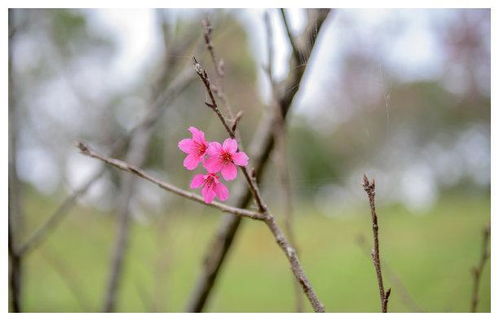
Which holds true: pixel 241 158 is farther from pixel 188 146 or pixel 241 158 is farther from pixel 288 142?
pixel 288 142

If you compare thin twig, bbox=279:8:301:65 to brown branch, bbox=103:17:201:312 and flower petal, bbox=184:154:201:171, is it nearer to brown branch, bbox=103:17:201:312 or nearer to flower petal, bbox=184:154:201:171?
flower petal, bbox=184:154:201:171

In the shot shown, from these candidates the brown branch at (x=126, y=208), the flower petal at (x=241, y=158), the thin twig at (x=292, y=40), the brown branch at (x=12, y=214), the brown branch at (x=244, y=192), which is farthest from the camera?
the brown branch at (x=126, y=208)

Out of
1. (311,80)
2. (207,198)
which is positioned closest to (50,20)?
(311,80)

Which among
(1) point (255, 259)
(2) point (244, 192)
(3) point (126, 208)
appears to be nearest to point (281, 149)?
(2) point (244, 192)

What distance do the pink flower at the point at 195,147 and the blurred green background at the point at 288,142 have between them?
0.98 feet

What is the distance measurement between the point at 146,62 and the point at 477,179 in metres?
1.21

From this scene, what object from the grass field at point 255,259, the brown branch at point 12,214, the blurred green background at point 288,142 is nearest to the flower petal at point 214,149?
the blurred green background at point 288,142

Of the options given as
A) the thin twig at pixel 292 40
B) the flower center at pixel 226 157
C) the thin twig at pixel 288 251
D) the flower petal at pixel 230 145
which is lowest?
the thin twig at pixel 288 251

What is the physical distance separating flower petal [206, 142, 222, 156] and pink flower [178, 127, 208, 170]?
0.05 feet

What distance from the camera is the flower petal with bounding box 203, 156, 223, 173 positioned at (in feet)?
1.86

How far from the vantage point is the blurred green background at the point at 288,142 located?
46.8 inches

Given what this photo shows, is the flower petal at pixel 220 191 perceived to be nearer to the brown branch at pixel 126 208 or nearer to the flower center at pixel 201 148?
the flower center at pixel 201 148
